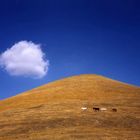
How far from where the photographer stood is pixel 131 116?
1663 inches

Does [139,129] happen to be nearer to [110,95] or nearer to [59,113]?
[59,113]

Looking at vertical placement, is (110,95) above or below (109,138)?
above

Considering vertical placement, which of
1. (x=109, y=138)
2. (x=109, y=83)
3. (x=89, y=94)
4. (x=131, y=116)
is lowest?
(x=109, y=138)

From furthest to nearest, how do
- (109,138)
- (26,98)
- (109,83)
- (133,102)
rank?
(109,83)
(26,98)
(133,102)
(109,138)

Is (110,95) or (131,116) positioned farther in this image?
(110,95)

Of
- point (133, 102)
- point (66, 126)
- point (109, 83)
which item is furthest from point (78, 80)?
point (66, 126)

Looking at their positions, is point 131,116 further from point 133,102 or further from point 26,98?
point 26,98

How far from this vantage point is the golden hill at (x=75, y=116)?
113 ft

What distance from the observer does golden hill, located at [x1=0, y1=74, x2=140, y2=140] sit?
34.3 meters

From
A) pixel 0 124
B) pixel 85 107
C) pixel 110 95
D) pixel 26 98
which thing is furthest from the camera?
pixel 26 98

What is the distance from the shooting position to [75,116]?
41094 mm

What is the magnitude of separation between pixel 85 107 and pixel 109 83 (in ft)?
76.7

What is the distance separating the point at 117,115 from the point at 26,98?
23.5 metres

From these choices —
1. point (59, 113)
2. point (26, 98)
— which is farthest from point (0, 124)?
point (26, 98)
